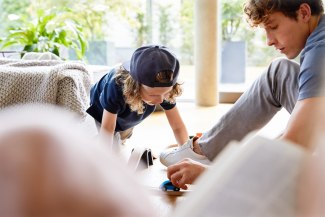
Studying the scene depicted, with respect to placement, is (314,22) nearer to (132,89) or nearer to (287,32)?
(287,32)

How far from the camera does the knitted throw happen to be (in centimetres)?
190

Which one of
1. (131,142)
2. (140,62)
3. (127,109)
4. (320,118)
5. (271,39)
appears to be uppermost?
(320,118)

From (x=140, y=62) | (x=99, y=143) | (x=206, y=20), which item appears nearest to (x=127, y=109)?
(x=140, y=62)

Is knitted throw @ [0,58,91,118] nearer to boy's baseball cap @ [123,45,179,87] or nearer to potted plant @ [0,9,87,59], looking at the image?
boy's baseball cap @ [123,45,179,87]

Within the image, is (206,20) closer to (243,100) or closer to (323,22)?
(243,100)

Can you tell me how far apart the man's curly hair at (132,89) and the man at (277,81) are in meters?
0.23

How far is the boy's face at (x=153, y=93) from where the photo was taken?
70.8 inches

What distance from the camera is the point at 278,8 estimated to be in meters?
1.48

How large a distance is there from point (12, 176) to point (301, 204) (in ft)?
0.58

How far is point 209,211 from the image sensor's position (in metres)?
0.31

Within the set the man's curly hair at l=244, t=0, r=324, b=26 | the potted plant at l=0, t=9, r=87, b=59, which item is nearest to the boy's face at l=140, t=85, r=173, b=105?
the man's curly hair at l=244, t=0, r=324, b=26

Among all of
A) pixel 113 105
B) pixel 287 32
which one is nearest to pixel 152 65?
pixel 113 105

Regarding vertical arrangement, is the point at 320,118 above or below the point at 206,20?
above

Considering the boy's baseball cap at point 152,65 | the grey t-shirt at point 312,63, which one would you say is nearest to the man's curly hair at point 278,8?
the grey t-shirt at point 312,63
